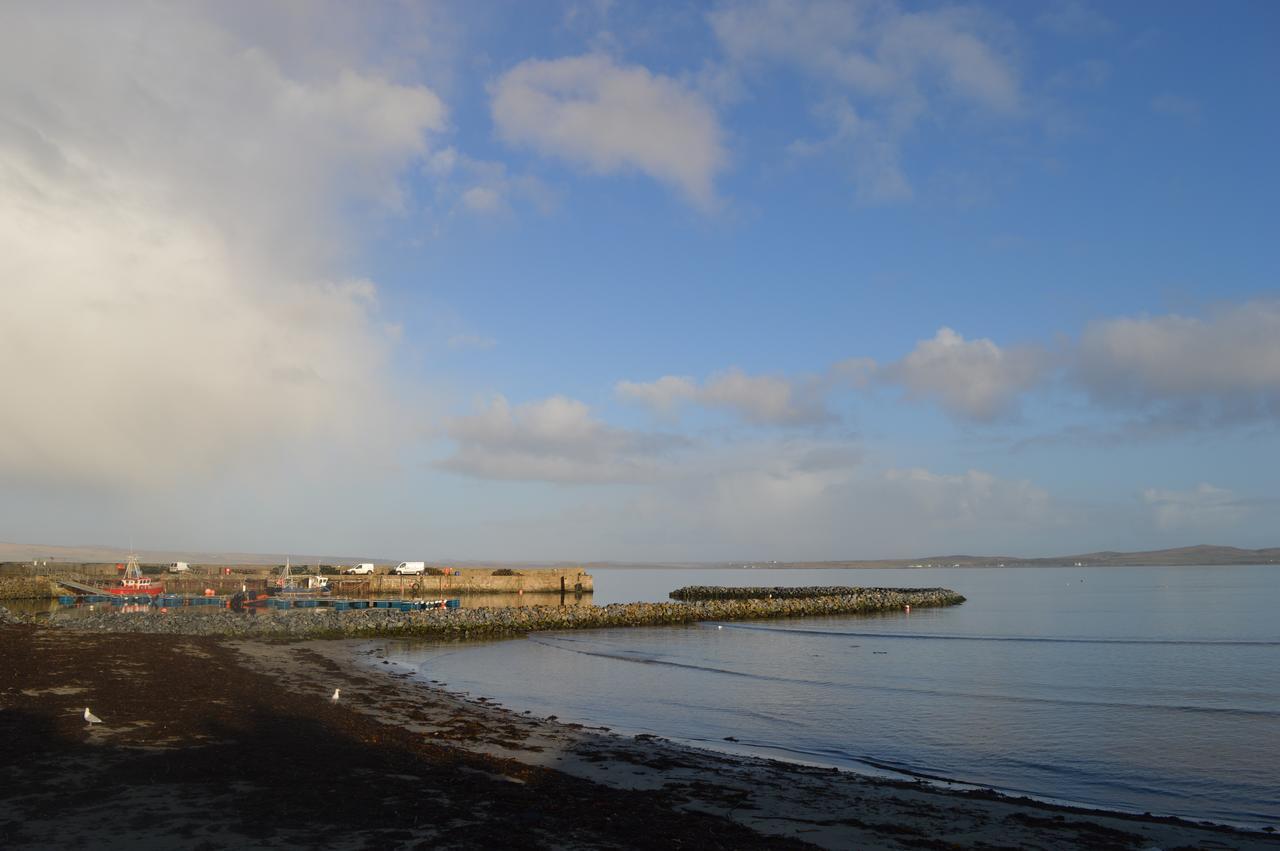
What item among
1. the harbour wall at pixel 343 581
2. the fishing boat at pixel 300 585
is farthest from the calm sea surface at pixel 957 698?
the harbour wall at pixel 343 581

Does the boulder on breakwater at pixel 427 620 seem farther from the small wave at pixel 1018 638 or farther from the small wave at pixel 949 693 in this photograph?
the small wave at pixel 949 693

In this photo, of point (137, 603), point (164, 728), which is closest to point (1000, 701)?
point (164, 728)

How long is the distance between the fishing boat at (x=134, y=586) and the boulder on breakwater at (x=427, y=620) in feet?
40.6

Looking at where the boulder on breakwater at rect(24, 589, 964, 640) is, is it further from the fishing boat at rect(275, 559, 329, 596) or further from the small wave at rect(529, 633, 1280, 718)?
the fishing boat at rect(275, 559, 329, 596)

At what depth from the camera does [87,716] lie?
52.2 ft

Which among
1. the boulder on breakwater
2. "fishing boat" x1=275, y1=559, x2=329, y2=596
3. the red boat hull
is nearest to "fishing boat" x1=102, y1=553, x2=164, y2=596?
the red boat hull

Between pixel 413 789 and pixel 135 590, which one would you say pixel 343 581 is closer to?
pixel 135 590

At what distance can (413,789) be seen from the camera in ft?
41.2

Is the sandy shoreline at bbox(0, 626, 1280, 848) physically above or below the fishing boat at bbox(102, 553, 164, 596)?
above

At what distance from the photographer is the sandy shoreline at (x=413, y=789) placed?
1048 cm

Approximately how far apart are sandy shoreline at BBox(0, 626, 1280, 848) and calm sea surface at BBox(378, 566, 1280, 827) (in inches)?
127

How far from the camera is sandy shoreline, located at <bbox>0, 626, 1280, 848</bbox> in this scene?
10477 millimetres

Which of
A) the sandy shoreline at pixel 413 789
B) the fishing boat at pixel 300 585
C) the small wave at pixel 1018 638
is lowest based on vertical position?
the small wave at pixel 1018 638

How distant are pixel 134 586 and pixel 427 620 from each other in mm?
43066
